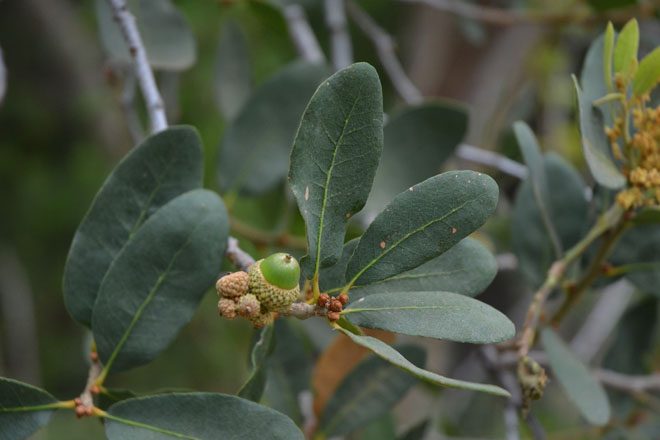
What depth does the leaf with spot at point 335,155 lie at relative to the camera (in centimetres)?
65

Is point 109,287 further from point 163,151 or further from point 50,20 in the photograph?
point 50,20

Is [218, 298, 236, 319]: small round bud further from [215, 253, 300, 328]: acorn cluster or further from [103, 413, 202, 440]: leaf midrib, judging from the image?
[103, 413, 202, 440]: leaf midrib

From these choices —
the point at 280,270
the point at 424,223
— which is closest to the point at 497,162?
the point at 424,223

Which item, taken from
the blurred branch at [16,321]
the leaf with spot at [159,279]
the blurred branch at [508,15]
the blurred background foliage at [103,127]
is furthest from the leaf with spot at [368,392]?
the blurred branch at [16,321]

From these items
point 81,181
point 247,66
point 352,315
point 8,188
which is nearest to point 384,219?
point 352,315

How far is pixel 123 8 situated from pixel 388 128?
0.45 m

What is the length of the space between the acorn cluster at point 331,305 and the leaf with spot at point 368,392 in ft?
1.05

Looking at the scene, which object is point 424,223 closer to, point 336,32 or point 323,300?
point 323,300

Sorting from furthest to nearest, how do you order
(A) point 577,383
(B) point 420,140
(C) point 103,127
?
(C) point 103,127
(B) point 420,140
(A) point 577,383

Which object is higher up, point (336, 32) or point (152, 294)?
point (336, 32)

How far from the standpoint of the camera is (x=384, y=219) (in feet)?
2.25

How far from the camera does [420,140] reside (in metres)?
1.18

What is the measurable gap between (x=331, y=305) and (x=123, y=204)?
29cm

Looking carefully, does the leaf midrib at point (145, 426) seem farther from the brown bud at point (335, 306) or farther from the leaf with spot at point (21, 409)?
the brown bud at point (335, 306)
